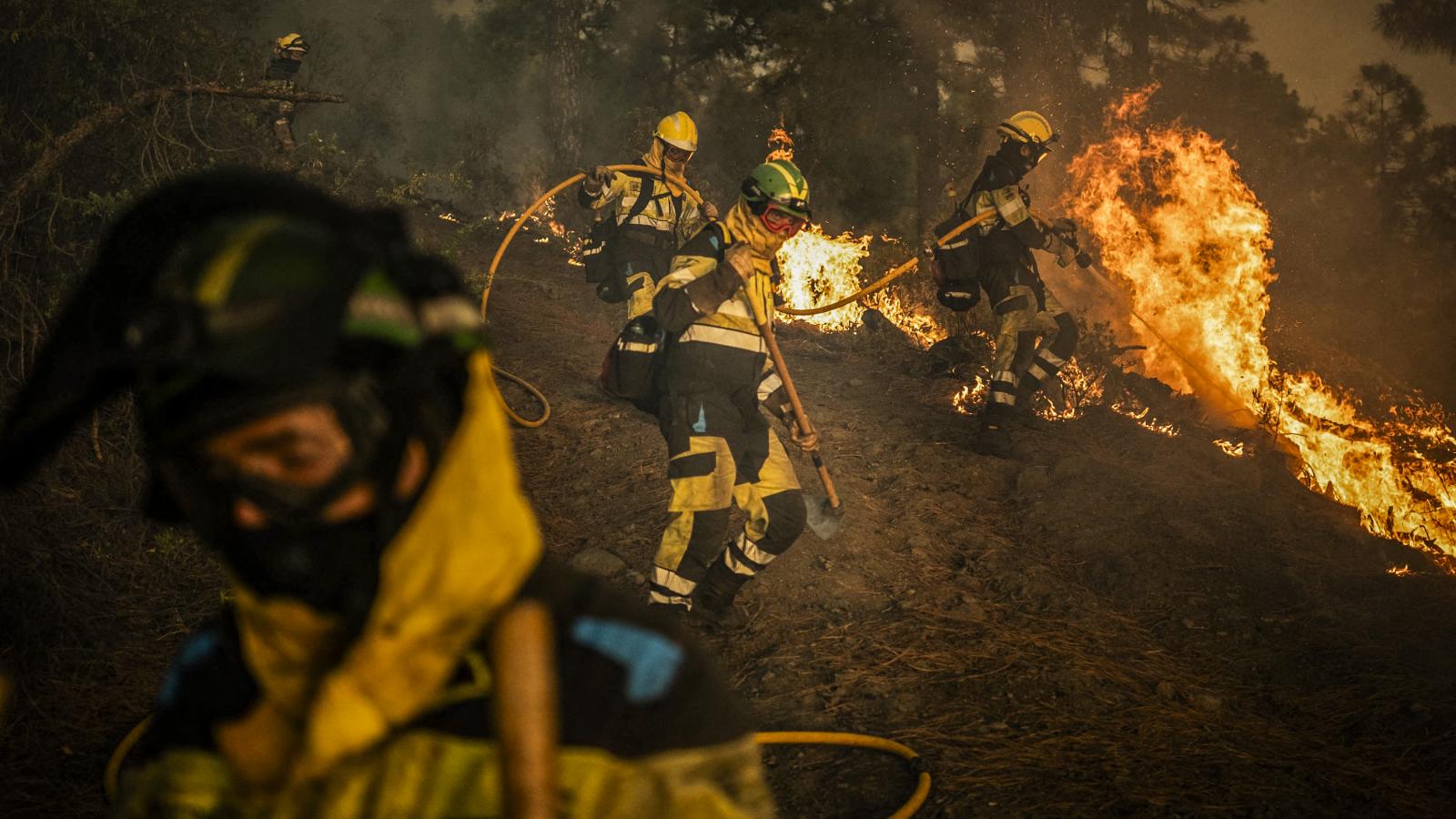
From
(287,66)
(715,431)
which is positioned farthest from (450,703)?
(287,66)

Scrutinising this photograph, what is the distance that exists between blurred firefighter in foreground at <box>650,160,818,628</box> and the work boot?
12cm

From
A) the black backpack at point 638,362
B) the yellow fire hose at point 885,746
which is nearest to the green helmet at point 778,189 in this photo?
the black backpack at point 638,362

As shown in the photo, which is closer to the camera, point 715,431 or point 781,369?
point 715,431

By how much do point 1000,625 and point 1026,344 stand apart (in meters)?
3.50

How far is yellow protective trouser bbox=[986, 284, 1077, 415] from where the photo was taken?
8.67 meters

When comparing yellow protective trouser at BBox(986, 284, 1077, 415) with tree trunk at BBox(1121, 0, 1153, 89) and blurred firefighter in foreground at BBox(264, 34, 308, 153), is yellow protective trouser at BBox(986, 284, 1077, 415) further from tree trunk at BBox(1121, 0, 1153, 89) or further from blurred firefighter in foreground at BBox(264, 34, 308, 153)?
tree trunk at BBox(1121, 0, 1153, 89)

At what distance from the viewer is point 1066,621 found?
6.13 meters

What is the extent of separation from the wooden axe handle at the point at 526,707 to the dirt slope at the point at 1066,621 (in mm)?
3406

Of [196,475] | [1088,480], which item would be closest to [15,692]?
[196,475]

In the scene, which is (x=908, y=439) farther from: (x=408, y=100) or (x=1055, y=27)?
(x=408, y=100)

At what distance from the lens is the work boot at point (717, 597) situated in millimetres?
5531

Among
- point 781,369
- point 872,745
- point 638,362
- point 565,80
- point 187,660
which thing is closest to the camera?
point 187,660

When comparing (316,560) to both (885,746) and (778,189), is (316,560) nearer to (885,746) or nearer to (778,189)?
(885,746)

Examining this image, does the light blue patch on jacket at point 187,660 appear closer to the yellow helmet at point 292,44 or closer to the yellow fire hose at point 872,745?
the yellow fire hose at point 872,745
